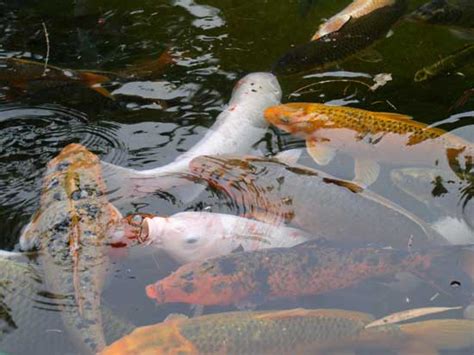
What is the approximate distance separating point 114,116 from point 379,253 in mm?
2113

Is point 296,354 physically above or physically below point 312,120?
below

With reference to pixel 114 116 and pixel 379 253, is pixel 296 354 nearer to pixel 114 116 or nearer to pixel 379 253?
pixel 379 253

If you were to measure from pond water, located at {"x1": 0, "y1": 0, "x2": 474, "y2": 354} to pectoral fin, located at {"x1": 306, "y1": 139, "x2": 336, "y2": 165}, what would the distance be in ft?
0.19

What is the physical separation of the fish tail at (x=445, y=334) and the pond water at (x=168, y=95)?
10.0 inches

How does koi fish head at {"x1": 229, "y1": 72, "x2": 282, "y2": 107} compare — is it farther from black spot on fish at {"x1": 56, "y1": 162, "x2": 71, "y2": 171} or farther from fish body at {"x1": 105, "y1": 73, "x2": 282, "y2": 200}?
black spot on fish at {"x1": 56, "y1": 162, "x2": 71, "y2": 171}

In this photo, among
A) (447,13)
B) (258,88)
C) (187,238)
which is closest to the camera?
(187,238)

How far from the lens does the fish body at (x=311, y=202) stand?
11.3ft

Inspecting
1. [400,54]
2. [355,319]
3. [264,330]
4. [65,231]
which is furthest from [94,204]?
[400,54]

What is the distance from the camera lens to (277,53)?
520 cm

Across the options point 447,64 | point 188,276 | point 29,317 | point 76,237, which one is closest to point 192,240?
point 188,276

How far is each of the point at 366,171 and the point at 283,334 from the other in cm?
138

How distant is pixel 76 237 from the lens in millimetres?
3270

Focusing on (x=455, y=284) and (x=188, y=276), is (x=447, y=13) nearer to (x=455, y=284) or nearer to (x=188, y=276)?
(x=455, y=284)

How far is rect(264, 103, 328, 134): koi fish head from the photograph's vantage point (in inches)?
166
